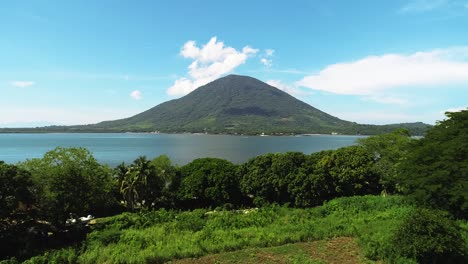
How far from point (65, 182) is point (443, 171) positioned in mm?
28901

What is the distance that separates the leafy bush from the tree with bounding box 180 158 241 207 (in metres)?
22.3

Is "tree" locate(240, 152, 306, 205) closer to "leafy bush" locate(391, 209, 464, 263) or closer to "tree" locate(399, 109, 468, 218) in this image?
"tree" locate(399, 109, 468, 218)

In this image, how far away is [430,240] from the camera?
1505 centimetres

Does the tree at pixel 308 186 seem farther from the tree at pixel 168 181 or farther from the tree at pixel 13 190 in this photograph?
the tree at pixel 13 190

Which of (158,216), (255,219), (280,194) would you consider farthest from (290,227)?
(280,194)

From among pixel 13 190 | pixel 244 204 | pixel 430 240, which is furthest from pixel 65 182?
pixel 430 240

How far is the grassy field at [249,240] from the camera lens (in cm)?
1700

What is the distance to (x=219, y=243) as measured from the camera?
18.7m

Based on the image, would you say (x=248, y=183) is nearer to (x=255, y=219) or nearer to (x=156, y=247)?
(x=255, y=219)

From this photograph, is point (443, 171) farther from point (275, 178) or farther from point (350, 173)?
point (275, 178)

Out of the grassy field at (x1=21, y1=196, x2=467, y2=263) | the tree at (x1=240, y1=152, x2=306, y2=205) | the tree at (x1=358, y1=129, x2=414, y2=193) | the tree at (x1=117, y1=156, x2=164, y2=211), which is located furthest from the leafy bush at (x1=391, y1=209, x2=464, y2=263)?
the tree at (x1=117, y1=156, x2=164, y2=211)

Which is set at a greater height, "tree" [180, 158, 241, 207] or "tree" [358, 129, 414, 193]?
"tree" [358, 129, 414, 193]

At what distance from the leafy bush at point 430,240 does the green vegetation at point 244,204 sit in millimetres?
48

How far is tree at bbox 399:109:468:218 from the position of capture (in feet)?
77.1
